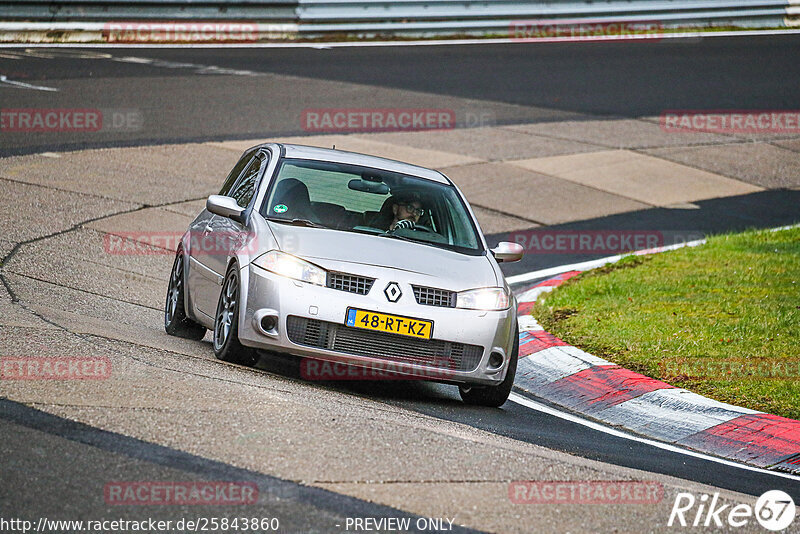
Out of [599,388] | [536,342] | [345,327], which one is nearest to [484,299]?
[345,327]

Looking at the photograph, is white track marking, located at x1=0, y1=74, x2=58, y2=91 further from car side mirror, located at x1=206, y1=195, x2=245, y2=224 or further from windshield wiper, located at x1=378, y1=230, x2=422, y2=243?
windshield wiper, located at x1=378, y1=230, x2=422, y2=243

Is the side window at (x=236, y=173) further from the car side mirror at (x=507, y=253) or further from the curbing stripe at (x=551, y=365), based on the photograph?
the curbing stripe at (x=551, y=365)

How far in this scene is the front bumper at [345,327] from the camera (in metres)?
7.30

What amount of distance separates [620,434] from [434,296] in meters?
1.55

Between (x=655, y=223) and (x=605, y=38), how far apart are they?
611 inches

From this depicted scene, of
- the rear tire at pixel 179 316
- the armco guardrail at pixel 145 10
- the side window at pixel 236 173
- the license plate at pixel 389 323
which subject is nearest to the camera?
the license plate at pixel 389 323

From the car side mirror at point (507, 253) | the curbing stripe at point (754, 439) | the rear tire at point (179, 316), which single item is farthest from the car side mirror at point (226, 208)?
the curbing stripe at point (754, 439)

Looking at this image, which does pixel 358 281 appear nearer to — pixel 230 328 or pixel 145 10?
pixel 230 328

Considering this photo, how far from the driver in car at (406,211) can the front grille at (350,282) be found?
1082mm

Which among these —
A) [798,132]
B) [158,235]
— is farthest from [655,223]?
[798,132]

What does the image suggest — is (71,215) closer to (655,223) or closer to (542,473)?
(655,223)

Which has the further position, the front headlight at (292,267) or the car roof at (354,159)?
the car roof at (354,159)

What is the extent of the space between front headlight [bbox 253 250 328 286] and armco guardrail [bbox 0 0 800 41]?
1860cm

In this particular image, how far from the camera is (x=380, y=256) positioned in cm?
762
